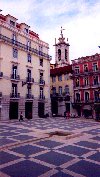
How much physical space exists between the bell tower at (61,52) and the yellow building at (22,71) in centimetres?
2887

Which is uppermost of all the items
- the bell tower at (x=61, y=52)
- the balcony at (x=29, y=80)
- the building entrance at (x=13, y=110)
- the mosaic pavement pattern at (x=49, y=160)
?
the bell tower at (x=61, y=52)

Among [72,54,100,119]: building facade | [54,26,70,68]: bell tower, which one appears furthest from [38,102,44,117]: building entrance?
[54,26,70,68]: bell tower

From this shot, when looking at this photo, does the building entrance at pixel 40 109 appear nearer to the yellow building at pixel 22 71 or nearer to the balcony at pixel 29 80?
the yellow building at pixel 22 71

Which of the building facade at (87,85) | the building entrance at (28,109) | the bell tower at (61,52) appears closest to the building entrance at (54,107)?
the building facade at (87,85)

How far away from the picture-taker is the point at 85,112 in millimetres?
45500

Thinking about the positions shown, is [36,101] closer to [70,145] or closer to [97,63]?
[97,63]

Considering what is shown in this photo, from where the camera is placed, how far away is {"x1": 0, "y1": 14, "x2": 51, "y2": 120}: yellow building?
3456cm

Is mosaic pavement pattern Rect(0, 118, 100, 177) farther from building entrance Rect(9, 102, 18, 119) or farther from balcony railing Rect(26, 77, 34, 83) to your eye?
balcony railing Rect(26, 77, 34, 83)

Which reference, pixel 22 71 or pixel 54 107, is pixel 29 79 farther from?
pixel 54 107

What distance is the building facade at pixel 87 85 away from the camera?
1714 inches

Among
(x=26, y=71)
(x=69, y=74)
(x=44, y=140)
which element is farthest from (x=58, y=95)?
(x=44, y=140)

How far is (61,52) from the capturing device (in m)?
74.4

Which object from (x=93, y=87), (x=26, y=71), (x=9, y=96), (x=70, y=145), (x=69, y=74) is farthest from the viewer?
(x=69, y=74)

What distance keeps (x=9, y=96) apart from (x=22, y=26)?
14894mm
